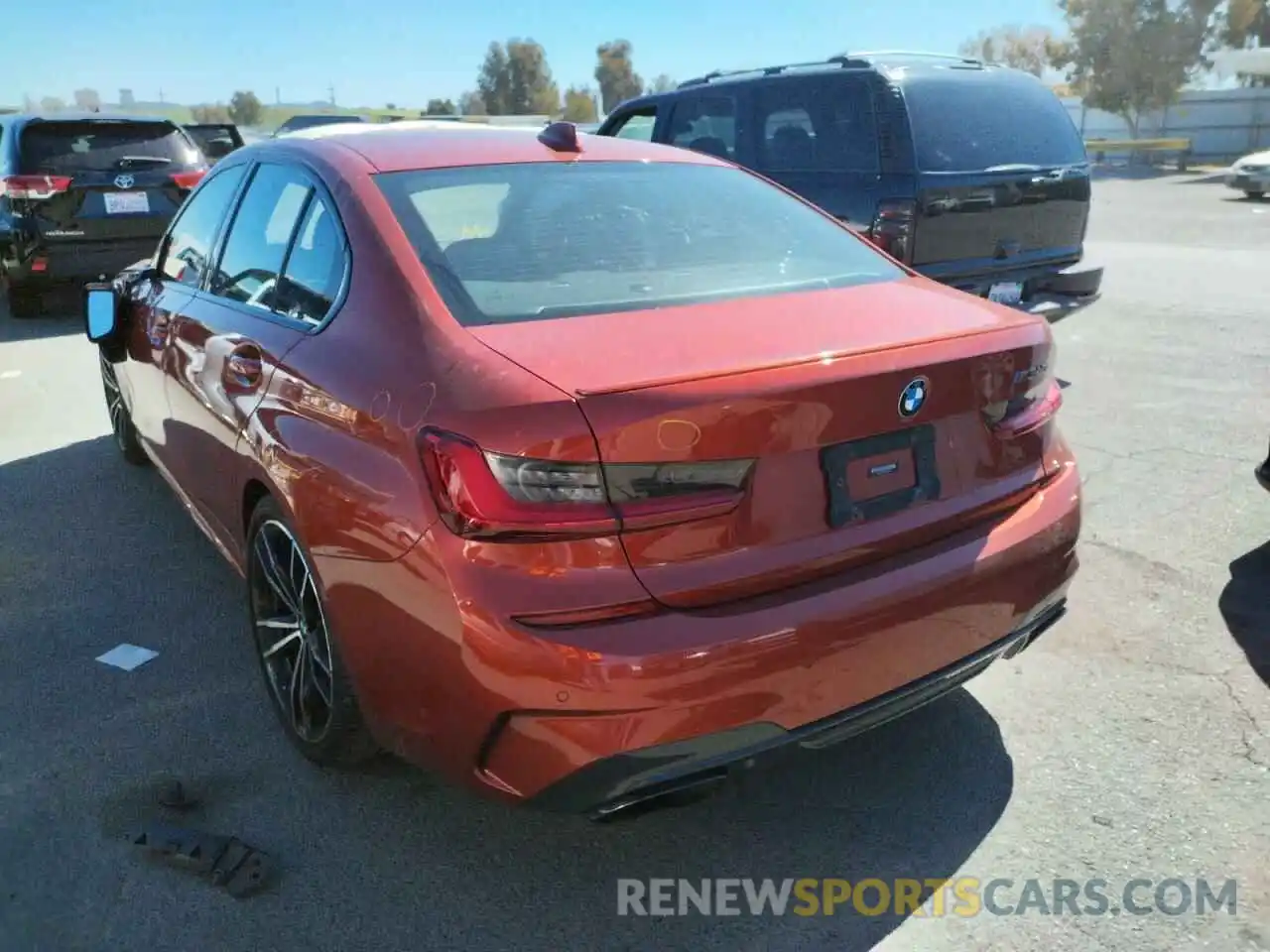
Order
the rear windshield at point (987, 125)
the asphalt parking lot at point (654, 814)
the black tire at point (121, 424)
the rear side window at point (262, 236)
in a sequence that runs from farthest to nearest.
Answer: the rear windshield at point (987, 125) → the black tire at point (121, 424) → the rear side window at point (262, 236) → the asphalt parking lot at point (654, 814)

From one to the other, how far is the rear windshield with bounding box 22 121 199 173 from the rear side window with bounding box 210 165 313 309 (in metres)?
7.08

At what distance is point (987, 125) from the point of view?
6.31 m

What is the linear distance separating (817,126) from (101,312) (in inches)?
168

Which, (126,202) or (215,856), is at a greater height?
(126,202)

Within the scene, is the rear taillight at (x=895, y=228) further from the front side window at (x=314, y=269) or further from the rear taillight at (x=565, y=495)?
the rear taillight at (x=565, y=495)

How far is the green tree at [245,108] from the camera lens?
294ft

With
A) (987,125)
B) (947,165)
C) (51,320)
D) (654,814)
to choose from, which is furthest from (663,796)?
(51,320)

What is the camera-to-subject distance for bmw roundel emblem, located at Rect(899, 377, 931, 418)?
7.59 ft

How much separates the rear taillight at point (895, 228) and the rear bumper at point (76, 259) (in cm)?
645

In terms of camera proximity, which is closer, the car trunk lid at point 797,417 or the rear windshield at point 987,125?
the car trunk lid at point 797,417

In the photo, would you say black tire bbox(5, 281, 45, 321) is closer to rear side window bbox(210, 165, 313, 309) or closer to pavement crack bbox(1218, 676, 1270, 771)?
rear side window bbox(210, 165, 313, 309)

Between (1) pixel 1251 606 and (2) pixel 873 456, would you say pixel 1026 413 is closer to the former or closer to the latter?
(2) pixel 873 456

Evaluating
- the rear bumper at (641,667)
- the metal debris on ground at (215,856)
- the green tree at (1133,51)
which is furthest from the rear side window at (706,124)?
the green tree at (1133,51)

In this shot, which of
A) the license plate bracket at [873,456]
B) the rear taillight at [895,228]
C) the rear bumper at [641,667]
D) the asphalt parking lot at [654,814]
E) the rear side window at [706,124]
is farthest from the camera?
the rear side window at [706,124]
